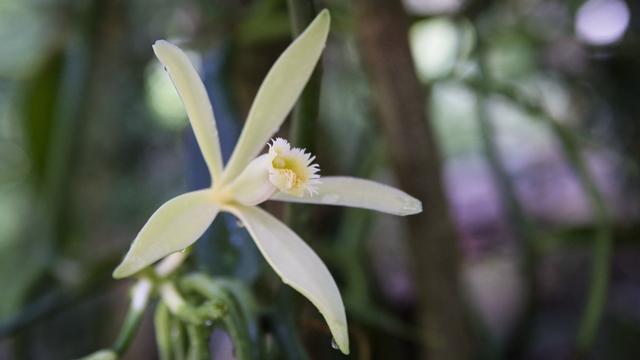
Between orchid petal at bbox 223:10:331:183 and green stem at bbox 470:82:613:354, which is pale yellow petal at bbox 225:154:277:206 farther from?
green stem at bbox 470:82:613:354

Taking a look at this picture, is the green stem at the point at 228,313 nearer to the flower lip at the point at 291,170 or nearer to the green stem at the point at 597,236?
the flower lip at the point at 291,170

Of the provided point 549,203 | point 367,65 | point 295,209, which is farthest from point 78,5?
point 549,203

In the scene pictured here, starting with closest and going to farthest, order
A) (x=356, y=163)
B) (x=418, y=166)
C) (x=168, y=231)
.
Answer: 1. (x=168, y=231)
2. (x=418, y=166)
3. (x=356, y=163)

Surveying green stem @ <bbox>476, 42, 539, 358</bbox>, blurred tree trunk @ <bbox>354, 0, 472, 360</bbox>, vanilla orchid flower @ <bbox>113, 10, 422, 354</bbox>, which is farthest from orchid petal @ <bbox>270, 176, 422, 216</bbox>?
green stem @ <bbox>476, 42, 539, 358</bbox>

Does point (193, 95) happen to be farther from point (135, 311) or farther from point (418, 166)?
point (418, 166)

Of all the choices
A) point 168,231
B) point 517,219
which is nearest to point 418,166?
point 517,219
